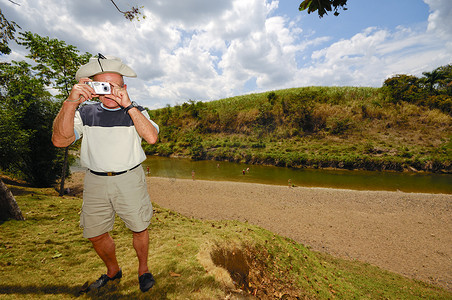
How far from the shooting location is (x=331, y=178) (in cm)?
2559

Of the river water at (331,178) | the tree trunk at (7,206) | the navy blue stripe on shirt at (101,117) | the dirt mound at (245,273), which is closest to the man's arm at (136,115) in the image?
the navy blue stripe on shirt at (101,117)

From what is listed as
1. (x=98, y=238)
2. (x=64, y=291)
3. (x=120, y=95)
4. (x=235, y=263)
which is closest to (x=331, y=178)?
(x=235, y=263)

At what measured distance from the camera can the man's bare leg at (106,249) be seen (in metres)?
2.42

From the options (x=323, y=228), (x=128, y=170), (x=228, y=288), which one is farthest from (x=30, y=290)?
(x=323, y=228)

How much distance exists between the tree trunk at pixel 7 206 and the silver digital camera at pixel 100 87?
534 cm

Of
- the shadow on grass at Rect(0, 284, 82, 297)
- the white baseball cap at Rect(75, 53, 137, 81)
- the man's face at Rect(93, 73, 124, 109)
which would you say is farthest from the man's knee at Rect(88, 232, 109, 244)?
the white baseball cap at Rect(75, 53, 137, 81)

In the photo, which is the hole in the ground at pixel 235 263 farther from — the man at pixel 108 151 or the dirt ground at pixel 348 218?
the dirt ground at pixel 348 218

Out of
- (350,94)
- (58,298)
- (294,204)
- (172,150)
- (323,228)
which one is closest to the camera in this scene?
(58,298)

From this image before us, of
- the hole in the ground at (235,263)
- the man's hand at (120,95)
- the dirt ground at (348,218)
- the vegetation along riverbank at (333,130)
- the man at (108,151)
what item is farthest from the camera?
the vegetation along riverbank at (333,130)

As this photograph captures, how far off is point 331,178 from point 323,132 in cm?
2018

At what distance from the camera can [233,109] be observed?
5666 centimetres

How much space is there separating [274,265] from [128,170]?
163 inches

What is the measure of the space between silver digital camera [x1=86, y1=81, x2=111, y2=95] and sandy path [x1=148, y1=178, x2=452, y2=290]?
1065 centimetres

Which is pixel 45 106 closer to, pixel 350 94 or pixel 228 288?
pixel 228 288
